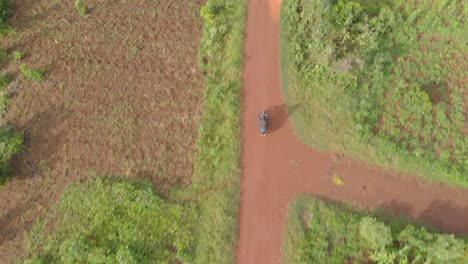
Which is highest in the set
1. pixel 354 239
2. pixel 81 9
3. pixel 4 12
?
pixel 81 9

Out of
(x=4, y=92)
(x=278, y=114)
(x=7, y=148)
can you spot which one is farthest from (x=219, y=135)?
(x=4, y=92)

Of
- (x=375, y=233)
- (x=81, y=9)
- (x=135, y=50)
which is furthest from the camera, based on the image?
(x=81, y=9)

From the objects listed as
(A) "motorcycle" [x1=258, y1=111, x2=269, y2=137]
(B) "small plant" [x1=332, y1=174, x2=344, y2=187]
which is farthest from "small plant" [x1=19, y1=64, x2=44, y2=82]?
(B) "small plant" [x1=332, y1=174, x2=344, y2=187]

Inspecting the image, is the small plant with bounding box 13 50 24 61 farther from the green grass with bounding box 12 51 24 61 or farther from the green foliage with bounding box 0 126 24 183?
the green foliage with bounding box 0 126 24 183

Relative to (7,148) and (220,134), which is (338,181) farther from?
(7,148)

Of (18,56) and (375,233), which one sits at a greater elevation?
(18,56)

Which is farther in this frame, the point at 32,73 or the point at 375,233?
the point at 32,73

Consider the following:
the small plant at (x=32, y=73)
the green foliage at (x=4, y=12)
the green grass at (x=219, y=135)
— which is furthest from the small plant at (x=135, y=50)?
the green foliage at (x=4, y=12)

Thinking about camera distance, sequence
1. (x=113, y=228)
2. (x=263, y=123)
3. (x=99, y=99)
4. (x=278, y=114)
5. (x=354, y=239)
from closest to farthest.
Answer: (x=354, y=239)
(x=113, y=228)
(x=263, y=123)
(x=278, y=114)
(x=99, y=99)
